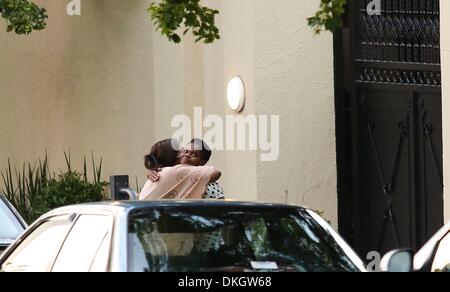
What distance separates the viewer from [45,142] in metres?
18.1

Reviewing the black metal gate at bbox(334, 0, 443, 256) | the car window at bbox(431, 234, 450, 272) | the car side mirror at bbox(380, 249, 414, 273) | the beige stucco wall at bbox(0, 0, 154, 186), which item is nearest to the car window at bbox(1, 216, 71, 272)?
the car side mirror at bbox(380, 249, 414, 273)

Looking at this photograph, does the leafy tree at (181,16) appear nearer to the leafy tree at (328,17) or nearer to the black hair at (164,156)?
the leafy tree at (328,17)

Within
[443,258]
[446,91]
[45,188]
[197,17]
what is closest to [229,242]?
[443,258]

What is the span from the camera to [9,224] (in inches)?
467

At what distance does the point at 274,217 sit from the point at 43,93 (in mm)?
10879

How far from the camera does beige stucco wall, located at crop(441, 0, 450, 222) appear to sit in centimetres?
1206

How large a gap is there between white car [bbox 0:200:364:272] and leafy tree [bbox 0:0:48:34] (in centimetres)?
808

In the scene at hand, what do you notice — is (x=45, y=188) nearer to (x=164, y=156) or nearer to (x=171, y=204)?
(x=164, y=156)

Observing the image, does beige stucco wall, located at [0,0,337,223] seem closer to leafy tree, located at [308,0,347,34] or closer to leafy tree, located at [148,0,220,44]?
leafy tree, located at [148,0,220,44]

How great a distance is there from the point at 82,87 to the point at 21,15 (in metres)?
2.34

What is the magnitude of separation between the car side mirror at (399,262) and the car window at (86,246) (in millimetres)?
1496

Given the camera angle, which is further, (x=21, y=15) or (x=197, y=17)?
(x=21, y=15)
